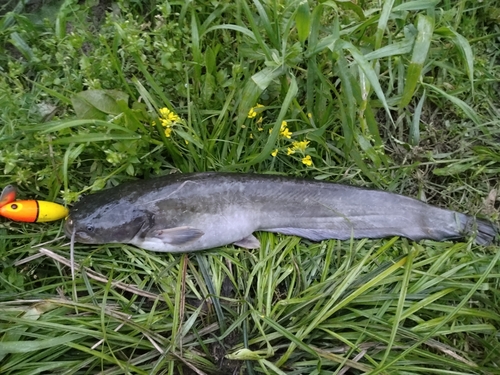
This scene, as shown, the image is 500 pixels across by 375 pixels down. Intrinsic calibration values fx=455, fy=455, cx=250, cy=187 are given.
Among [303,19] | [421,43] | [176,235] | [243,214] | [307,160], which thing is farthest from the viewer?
[307,160]

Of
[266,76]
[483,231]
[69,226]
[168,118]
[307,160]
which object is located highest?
[266,76]

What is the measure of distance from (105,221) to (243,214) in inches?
30.8

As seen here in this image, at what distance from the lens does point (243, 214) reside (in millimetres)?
2701

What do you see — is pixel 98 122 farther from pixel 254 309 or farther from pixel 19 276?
pixel 254 309

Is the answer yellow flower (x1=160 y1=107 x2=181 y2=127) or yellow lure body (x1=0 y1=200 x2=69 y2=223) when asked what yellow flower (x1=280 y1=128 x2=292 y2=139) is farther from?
yellow lure body (x1=0 y1=200 x2=69 y2=223)

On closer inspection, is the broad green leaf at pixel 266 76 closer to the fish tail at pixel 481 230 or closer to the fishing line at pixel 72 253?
the fishing line at pixel 72 253

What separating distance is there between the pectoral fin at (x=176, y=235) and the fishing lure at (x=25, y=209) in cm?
59

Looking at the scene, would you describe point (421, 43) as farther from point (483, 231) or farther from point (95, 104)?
point (95, 104)

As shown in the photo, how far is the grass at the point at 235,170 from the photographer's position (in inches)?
96.6

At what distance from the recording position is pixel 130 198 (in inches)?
101

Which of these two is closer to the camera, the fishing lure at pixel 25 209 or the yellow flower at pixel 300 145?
the fishing lure at pixel 25 209

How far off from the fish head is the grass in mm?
121

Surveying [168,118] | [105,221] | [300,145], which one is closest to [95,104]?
[168,118]

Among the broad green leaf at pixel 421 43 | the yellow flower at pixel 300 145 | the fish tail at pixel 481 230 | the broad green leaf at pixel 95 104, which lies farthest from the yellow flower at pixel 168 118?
the fish tail at pixel 481 230
